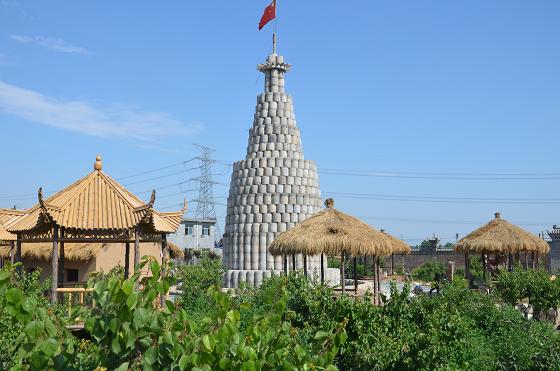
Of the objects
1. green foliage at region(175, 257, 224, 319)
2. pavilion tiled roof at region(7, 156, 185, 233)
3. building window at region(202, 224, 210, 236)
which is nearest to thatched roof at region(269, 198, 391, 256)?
green foliage at region(175, 257, 224, 319)

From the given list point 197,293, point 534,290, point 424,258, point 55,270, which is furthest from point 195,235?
point 55,270

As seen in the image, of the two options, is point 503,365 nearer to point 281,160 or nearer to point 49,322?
point 49,322

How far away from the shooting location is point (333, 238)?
16.9 m

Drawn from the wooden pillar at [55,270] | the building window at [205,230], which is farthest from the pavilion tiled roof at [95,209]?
the building window at [205,230]

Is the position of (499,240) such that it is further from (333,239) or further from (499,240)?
(333,239)

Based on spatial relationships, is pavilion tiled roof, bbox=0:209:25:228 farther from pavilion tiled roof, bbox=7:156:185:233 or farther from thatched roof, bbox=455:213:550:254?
thatched roof, bbox=455:213:550:254

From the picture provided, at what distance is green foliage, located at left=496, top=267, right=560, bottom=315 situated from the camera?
46.3 ft

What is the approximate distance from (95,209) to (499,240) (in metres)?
14.0

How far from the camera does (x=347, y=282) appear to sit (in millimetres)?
27594

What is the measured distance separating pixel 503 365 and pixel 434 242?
3272 centimetres

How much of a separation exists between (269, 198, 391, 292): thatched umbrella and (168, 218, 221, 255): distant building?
31.8 meters

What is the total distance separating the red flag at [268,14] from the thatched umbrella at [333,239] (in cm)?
1185

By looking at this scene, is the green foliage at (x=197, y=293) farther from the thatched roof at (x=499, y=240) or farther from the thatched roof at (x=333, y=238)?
the thatched roof at (x=499, y=240)

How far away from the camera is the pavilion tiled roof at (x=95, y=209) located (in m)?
11.7
